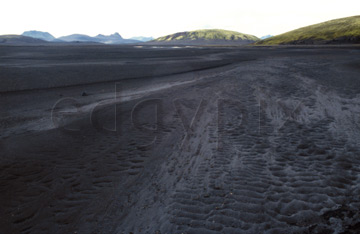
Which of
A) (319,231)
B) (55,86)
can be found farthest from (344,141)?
(55,86)

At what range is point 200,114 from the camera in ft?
37.8

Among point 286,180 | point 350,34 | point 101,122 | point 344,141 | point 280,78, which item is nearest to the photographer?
point 286,180

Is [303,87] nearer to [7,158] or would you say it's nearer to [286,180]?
[286,180]

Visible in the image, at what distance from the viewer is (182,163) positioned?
7133mm

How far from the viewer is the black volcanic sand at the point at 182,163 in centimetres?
482

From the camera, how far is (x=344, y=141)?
8.09 m

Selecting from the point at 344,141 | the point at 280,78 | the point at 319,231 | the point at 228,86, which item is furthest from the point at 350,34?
the point at 319,231

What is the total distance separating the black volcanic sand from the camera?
482cm

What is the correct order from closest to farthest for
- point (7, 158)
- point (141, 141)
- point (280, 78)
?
point (7, 158) < point (141, 141) < point (280, 78)

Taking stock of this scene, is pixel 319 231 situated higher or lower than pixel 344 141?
lower

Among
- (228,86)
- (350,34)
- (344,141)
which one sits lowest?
(344,141)

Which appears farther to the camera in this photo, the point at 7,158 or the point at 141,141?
the point at 141,141

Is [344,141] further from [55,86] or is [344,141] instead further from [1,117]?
[55,86]

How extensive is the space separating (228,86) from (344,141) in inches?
389
